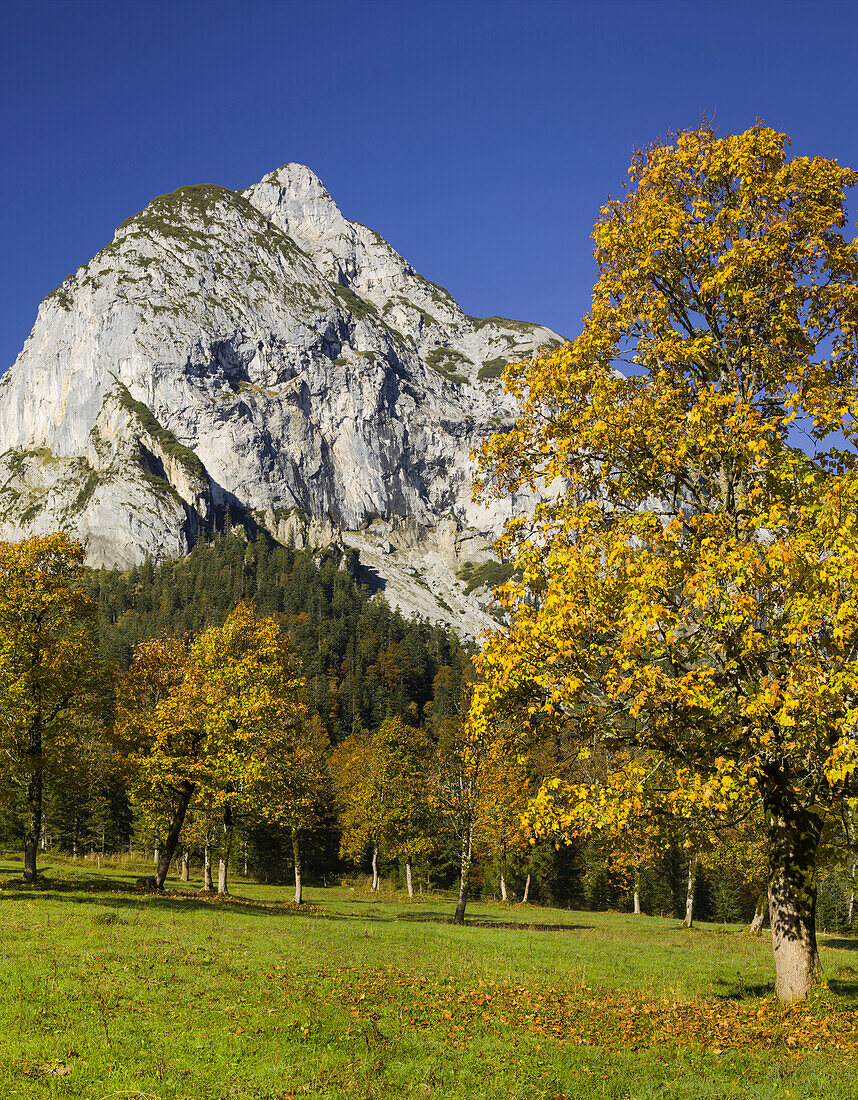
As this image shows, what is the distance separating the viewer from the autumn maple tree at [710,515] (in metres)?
11.0

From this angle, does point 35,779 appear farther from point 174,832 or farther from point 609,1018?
point 609,1018

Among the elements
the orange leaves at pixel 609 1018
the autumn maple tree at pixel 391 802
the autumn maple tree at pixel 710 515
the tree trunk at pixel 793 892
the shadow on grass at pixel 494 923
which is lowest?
the shadow on grass at pixel 494 923

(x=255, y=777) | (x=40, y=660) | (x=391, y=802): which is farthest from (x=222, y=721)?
(x=391, y=802)

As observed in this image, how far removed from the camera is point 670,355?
1477 centimetres

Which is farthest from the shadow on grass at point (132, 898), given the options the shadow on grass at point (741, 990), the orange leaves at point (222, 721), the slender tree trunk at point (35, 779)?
the shadow on grass at point (741, 990)

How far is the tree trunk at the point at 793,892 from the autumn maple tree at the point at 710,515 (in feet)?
0.11

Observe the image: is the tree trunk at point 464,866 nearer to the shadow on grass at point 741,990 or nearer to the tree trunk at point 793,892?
the shadow on grass at point 741,990

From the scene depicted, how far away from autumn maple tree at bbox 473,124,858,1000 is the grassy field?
10.7 feet

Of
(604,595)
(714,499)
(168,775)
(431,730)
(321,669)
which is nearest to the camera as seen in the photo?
(604,595)

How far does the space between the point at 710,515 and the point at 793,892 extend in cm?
718

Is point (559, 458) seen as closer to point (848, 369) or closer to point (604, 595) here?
point (604, 595)

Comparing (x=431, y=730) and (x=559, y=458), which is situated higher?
(x=559, y=458)

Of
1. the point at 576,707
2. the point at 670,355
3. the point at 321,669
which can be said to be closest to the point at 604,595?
the point at 576,707

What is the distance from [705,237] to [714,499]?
17.9 feet
